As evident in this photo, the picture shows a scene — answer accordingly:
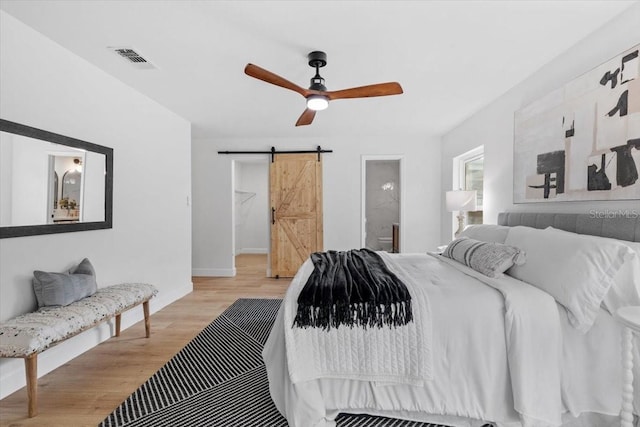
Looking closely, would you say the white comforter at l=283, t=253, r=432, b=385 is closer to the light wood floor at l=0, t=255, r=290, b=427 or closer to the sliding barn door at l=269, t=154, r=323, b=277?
the light wood floor at l=0, t=255, r=290, b=427

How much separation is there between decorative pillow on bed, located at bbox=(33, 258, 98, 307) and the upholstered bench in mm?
45

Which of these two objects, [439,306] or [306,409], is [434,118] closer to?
[439,306]

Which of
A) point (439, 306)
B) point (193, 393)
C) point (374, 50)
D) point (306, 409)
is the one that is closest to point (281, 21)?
point (374, 50)

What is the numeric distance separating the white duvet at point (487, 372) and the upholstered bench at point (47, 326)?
55.6 inches

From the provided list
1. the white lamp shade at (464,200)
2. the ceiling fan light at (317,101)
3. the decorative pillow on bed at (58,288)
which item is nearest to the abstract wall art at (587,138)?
the white lamp shade at (464,200)

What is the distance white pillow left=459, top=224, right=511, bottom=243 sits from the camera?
2504 millimetres

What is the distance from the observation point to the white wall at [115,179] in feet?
6.74

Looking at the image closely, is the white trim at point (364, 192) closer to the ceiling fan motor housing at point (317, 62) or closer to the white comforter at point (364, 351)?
the ceiling fan motor housing at point (317, 62)

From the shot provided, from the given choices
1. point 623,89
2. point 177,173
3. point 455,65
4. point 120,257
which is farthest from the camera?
point 177,173

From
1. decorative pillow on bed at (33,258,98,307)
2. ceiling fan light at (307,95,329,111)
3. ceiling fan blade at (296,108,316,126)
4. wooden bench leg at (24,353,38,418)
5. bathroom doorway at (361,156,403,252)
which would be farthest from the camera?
bathroom doorway at (361,156,403,252)

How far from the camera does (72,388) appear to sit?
6.81ft

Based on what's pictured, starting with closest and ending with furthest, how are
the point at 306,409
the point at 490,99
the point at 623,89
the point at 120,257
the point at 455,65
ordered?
the point at 306,409
the point at 623,89
the point at 455,65
the point at 120,257
the point at 490,99

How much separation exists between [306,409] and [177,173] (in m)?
3.41

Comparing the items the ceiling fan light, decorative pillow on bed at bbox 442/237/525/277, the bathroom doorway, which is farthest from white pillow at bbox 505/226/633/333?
the bathroom doorway
